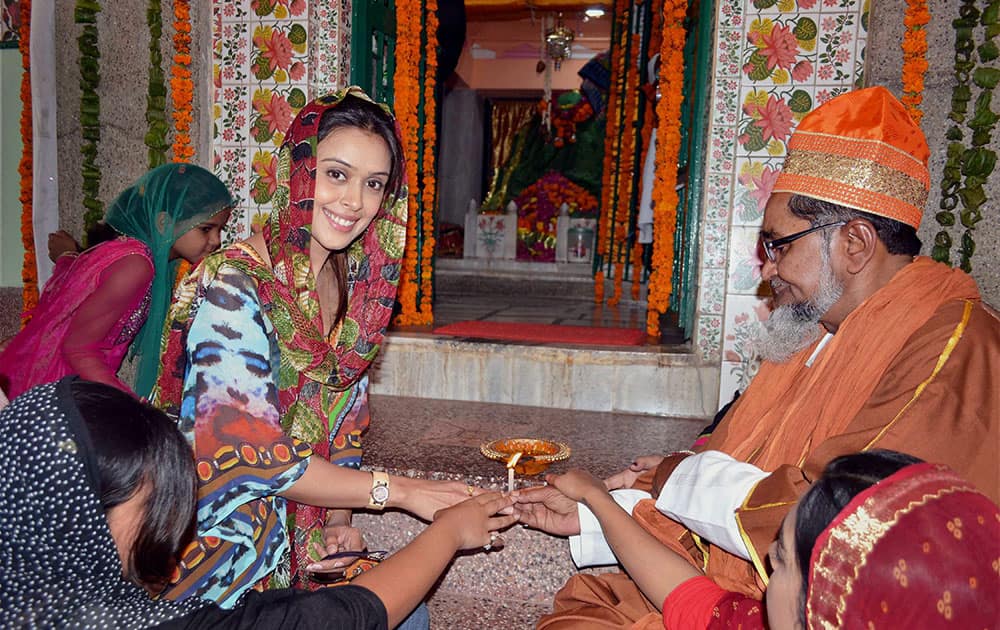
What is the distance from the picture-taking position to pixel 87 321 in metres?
2.63

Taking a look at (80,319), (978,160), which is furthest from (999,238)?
(80,319)

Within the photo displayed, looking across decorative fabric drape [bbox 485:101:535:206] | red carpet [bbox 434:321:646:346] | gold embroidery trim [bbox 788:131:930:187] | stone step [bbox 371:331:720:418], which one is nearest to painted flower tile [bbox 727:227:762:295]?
stone step [bbox 371:331:720:418]

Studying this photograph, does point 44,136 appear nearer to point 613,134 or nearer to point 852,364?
point 852,364

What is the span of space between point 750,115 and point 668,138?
79cm

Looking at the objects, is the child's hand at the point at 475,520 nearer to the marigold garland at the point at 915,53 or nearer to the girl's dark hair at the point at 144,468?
the girl's dark hair at the point at 144,468

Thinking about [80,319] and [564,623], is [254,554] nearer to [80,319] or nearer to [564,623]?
[564,623]

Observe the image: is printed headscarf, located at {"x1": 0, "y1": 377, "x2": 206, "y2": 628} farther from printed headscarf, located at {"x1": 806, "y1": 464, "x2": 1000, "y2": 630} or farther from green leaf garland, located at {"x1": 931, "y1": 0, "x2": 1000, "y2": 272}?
green leaf garland, located at {"x1": 931, "y1": 0, "x2": 1000, "y2": 272}

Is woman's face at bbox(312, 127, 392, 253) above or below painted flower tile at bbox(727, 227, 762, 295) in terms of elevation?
above

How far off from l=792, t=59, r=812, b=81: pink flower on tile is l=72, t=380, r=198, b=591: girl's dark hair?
11.5 feet

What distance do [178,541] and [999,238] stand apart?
11.1 feet

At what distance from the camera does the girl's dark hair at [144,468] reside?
1004 mm

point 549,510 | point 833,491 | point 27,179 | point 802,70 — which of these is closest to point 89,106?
point 27,179

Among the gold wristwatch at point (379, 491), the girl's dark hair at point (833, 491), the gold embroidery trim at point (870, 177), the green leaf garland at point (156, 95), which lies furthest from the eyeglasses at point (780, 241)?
the green leaf garland at point (156, 95)

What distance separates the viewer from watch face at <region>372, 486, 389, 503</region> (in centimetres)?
175
